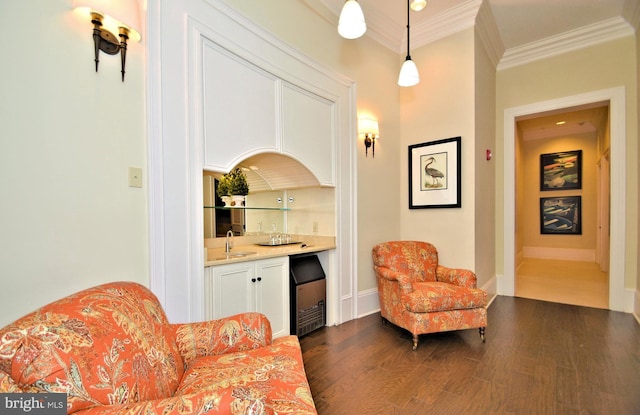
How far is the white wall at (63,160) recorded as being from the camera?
1.30m

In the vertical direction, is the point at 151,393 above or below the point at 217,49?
below

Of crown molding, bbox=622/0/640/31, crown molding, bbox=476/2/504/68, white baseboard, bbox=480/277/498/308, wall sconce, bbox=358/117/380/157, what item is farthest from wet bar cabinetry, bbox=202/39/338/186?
crown molding, bbox=622/0/640/31

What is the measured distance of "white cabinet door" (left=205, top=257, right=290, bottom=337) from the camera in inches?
82.4

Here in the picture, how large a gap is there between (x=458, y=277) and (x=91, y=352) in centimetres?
287

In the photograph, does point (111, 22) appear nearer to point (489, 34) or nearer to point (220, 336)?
point (220, 336)

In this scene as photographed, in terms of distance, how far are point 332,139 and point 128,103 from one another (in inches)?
73.2

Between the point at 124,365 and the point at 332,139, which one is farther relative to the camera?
the point at 332,139

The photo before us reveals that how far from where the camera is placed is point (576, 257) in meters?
6.85

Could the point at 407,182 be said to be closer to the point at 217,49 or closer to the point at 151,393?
the point at 217,49

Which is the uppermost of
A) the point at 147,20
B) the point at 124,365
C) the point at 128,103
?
the point at 147,20

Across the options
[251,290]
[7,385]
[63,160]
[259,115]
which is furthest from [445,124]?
[7,385]

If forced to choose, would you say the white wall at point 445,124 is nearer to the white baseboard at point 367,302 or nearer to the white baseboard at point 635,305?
the white baseboard at point 367,302

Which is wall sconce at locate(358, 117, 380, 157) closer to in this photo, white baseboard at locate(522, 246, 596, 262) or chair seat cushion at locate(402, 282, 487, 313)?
chair seat cushion at locate(402, 282, 487, 313)

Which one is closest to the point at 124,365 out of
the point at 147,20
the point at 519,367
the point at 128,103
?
the point at 128,103
